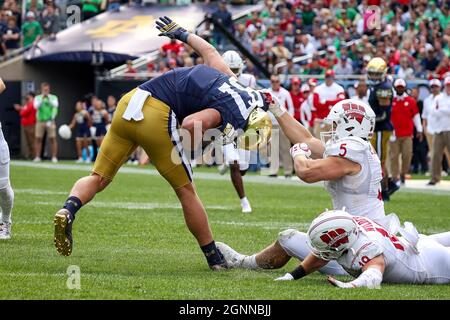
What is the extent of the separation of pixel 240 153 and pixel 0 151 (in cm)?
471

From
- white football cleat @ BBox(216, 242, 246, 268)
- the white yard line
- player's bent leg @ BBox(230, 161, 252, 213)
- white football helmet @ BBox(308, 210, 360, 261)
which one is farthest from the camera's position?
the white yard line

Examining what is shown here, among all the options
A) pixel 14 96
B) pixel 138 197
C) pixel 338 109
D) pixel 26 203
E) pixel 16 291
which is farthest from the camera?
pixel 14 96

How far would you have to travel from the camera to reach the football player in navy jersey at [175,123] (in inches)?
294

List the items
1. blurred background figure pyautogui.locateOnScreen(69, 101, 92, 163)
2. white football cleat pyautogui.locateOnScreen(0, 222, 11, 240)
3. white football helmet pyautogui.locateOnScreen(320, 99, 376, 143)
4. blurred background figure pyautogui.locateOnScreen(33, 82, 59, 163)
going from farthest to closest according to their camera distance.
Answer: blurred background figure pyautogui.locateOnScreen(69, 101, 92, 163) → blurred background figure pyautogui.locateOnScreen(33, 82, 59, 163) → white football cleat pyautogui.locateOnScreen(0, 222, 11, 240) → white football helmet pyautogui.locateOnScreen(320, 99, 376, 143)

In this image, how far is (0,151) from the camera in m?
9.12

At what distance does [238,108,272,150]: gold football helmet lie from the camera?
7617 mm

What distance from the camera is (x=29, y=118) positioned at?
90.8 feet

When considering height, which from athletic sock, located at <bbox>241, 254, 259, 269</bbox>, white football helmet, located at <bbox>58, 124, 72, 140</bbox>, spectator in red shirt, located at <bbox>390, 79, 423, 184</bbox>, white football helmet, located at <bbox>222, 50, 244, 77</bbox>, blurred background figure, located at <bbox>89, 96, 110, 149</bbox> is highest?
white football helmet, located at <bbox>222, 50, 244, 77</bbox>

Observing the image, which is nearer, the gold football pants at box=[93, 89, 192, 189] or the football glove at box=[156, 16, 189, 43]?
the gold football pants at box=[93, 89, 192, 189]

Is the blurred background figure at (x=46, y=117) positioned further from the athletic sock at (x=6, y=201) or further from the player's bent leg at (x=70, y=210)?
the player's bent leg at (x=70, y=210)

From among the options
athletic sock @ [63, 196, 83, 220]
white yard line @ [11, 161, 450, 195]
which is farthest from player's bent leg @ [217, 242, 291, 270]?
white yard line @ [11, 161, 450, 195]

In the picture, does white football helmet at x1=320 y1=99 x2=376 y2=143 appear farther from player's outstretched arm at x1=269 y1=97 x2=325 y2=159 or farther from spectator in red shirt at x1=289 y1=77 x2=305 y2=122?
spectator in red shirt at x1=289 y1=77 x2=305 y2=122
